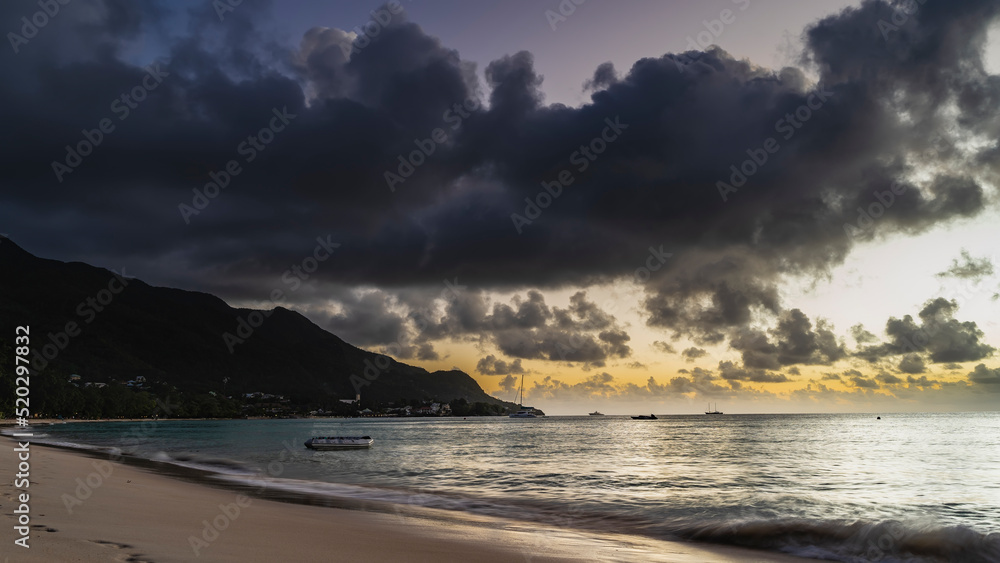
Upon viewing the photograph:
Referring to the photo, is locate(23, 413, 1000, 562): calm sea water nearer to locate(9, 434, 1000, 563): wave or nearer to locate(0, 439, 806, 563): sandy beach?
locate(9, 434, 1000, 563): wave

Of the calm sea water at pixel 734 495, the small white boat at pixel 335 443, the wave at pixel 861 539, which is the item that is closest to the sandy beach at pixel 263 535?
the wave at pixel 861 539

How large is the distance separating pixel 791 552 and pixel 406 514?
12.2 meters

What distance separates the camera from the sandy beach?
9.47 metres

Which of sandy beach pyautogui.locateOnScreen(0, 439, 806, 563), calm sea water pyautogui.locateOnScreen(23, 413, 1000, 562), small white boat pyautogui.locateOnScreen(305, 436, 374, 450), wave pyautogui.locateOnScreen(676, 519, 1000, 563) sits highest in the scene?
sandy beach pyautogui.locateOnScreen(0, 439, 806, 563)

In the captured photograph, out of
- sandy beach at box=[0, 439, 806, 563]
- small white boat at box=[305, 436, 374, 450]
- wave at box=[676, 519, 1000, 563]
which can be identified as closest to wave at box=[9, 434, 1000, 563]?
wave at box=[676, 519, 1000, 563]

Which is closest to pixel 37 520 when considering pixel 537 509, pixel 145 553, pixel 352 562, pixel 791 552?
pixel 145 553

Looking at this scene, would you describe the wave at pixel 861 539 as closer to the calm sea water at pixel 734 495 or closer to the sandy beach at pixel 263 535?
the calm sea water at pixel 734 495

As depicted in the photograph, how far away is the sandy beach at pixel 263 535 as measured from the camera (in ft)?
31.1

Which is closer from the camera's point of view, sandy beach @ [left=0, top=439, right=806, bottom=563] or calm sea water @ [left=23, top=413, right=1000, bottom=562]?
sandy beach @ [left=0, top=439, right=806, bottom=563]

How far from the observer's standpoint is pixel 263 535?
40.0ft

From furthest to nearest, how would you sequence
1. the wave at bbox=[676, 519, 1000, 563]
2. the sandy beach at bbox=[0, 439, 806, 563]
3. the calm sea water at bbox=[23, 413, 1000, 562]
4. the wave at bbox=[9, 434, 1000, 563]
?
1. the calm sea water at bbox=[23, 413, 1000, 562]
2. the wave at bbox=[9, 434, 1000, 563]
3. the wave at bbox=[676, 519, 1000, 563]
4. the sandy beach at bbox=[0, 439, 806, 563]

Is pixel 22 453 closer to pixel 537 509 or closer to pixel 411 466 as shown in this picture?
pixel 411 466

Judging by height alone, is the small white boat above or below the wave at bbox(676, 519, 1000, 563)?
below

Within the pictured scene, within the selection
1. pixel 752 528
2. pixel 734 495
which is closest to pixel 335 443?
pixel 734 495
